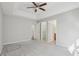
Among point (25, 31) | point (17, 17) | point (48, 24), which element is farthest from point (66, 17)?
point (17, 17)

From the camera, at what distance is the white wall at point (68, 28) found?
1.49 meters

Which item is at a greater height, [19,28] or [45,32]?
[19,28]

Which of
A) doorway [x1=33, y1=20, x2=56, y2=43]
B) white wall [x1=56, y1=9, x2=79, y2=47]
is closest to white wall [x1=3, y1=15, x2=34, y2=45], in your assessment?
doorway [x1=33, y1=20, x2=56, y2=43]

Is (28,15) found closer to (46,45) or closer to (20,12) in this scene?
(20,12)

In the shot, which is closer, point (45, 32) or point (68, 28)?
point (68, 28)

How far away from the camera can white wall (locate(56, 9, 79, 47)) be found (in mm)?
1491

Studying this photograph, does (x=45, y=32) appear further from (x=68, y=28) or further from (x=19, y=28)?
(x=19, y=28)

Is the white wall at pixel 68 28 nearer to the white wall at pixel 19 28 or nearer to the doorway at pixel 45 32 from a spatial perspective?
the doorway at pixel 45 32

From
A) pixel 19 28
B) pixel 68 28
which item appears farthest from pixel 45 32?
pixel 19 28

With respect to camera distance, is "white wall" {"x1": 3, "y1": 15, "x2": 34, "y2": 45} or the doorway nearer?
"white wall" {"x1": 3, "y1": 15, "x2": 34, "y2": 45}

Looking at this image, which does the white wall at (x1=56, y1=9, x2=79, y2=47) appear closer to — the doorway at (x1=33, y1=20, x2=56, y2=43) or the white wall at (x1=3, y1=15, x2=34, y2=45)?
the doorway at (x1=33, y1=20, x2=56, y2=43)

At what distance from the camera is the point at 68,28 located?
1586mm

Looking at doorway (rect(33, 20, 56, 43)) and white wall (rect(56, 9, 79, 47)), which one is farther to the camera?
doorway (rect(33, 20, 56, 43))

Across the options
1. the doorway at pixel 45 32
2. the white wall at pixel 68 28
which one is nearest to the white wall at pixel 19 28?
the doorway at pixel 45 32
